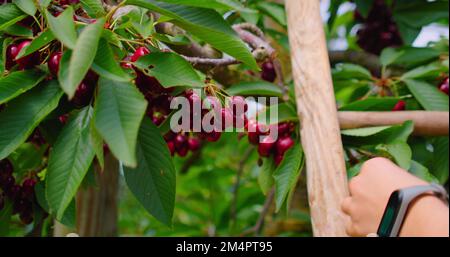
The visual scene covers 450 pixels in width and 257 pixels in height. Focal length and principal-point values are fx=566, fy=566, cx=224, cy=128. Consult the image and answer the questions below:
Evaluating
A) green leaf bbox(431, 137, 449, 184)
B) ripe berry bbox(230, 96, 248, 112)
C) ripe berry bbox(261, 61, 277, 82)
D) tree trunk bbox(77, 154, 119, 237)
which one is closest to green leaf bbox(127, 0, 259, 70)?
ripe berry bbox(230, 96, 248, 112)

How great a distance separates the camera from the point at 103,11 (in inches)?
29.9

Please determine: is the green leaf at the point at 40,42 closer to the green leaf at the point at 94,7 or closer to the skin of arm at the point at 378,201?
the green leaf at the point at 94,7

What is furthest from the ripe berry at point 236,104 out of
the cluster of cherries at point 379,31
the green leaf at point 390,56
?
the cluster of cherries at point 379,31

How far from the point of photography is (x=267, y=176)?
3.45 ft

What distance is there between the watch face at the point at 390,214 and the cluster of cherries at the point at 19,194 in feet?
2.06

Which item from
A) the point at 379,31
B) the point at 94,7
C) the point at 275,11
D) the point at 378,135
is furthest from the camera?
the point at 379,31

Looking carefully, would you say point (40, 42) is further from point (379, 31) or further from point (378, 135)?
point (379, 31)

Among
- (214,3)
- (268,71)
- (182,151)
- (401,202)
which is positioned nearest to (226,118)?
(214,3)

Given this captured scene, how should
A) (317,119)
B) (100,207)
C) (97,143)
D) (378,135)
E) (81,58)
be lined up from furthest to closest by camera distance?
1. (100,207)
2. (378,135)
3. (317,119)
4. (97,143)
5. (81,58)

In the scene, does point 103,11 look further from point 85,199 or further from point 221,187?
point 221,187

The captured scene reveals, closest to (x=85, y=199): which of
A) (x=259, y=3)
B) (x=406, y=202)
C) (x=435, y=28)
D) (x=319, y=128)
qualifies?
(x=259, y=3)

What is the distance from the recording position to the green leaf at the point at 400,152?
0.92m

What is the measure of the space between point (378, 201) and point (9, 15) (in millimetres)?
526

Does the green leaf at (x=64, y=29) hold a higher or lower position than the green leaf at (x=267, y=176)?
higher
